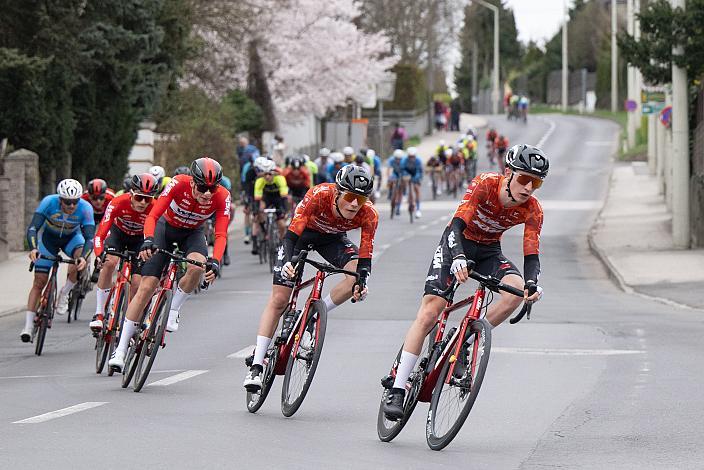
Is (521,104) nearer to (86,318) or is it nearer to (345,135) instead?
(345,135)

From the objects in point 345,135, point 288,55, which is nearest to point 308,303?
point 288,55

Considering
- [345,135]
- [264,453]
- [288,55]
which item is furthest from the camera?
[345,135]

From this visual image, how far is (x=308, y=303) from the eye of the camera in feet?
35.4

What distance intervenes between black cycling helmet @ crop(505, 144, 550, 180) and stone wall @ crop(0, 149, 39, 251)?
843 inches

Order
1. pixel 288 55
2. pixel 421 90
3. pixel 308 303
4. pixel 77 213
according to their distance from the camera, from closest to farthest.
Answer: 1. pixel 308 303
2. pixel 77 213
3. pixel 288 55
4. pixel 421 90

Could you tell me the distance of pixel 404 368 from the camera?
9500mm

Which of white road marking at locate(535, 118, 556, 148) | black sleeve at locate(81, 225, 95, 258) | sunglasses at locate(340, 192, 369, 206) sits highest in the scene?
white road marking at locate(535, 118, 556, 148)

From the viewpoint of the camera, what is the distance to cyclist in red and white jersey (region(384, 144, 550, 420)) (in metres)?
9.39

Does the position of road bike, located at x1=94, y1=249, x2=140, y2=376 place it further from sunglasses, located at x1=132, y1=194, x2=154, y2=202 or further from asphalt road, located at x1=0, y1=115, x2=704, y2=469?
sunglasses, located at x1=132, y1=194, x2=154, y2=202

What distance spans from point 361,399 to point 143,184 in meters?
3.72

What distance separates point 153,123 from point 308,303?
103ft

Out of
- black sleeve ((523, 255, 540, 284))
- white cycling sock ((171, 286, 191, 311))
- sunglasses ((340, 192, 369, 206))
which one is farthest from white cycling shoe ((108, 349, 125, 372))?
black sleeve ((523, 255, 540, 284))

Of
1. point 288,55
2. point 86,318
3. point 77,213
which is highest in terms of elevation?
point 288,55

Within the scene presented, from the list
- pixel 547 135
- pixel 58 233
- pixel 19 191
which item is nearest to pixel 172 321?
pixel 58 233
